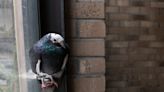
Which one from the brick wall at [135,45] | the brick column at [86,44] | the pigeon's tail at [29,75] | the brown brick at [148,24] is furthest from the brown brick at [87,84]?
the brown brick at [148,24]

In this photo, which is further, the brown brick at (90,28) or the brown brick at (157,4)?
the brown brick at (157,4)

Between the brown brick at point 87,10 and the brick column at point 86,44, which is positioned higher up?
the brown brick at point 87,10

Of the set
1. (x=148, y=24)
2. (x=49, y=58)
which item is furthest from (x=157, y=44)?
(x=49, y=58)

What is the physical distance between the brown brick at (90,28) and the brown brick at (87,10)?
17mm

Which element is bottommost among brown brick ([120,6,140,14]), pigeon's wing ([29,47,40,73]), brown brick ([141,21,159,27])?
pigeon's wing ([29,47,40,73])

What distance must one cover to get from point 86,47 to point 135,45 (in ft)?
6.71

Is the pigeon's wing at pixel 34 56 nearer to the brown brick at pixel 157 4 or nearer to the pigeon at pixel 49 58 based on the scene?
the pigeon at pixel 49 58

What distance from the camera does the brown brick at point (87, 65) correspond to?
0.75m

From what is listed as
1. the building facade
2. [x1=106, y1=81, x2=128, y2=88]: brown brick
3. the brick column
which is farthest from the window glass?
[x1=106, y1=81, x2=128, y2=88]: brown brick

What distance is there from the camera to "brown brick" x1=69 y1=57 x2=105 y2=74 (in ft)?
2.45

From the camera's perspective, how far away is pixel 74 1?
0.73 m

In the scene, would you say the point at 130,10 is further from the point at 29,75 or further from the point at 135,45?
the point at 29,75

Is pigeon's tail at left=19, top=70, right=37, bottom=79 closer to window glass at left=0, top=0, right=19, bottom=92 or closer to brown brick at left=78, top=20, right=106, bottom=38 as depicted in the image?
window glass at left=0, top=0, right=19, bottom=92

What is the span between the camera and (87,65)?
2.46 ft
